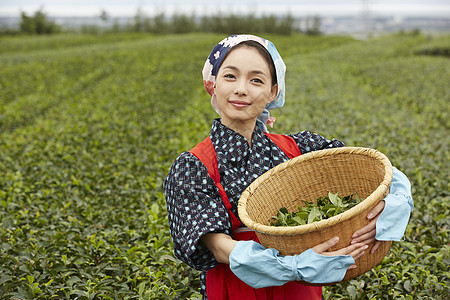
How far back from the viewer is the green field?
8.88 ft

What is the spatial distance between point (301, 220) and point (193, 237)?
13.9 inches

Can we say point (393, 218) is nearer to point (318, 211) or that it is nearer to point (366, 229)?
point (366, 229)

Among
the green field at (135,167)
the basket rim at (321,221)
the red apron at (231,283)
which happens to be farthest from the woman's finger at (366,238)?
the green field at (135,167)

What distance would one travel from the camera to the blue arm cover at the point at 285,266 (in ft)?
4.10

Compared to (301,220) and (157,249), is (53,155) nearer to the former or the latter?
(157,249)

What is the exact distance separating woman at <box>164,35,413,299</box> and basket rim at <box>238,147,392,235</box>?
6 centimetres

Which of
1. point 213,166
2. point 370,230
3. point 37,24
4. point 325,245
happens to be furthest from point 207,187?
point 37,24

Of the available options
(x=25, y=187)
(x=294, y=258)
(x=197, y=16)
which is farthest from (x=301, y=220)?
(x=197, y=16)

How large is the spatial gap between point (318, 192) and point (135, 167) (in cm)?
340

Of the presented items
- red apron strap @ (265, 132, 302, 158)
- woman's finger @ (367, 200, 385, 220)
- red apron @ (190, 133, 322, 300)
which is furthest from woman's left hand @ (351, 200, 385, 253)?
red apron strap @ (265, 132, 302, 158)

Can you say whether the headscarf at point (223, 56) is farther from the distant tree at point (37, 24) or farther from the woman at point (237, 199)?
the distant tree at point (37, 24)

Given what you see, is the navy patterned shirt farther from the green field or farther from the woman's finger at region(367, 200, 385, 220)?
the green field

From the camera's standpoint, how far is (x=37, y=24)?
3189 centimetres

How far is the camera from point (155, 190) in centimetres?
419
